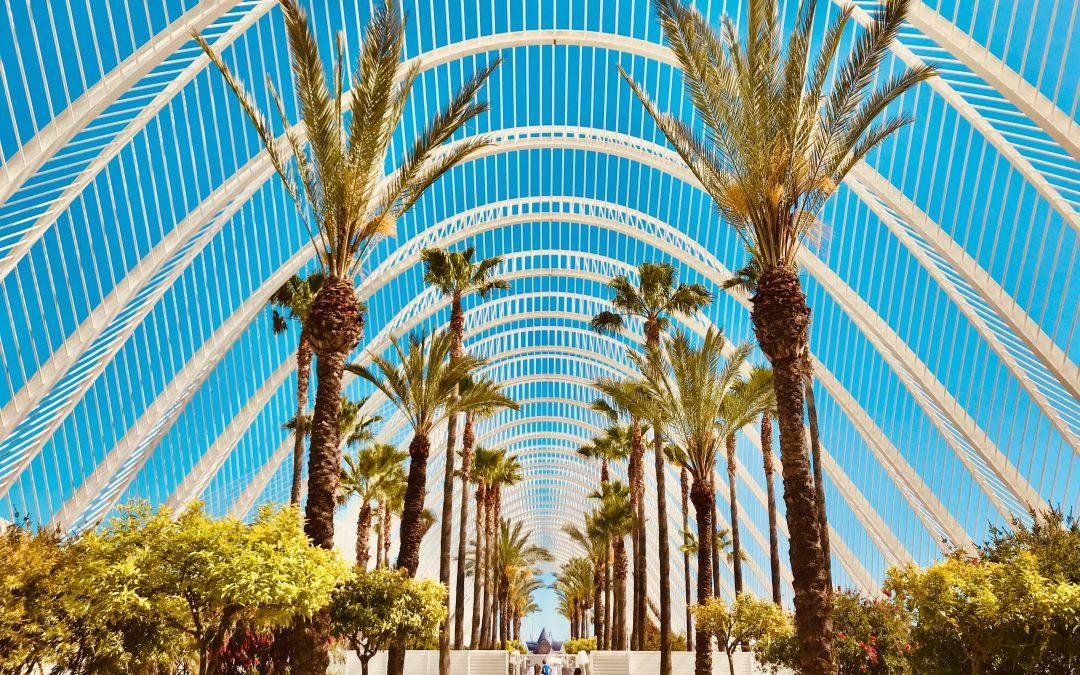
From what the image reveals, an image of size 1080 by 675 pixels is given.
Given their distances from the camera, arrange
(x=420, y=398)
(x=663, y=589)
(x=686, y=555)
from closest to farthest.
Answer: (x=420, y=398) → (x=663, y=589) → (x=686, y=555)

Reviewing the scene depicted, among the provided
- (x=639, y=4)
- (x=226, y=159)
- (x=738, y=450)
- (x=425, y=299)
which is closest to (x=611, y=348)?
(x=738, y=450)

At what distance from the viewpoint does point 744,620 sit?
2053cm

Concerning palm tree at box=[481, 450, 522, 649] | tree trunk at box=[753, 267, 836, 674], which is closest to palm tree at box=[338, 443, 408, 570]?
palm tree at box=[481, 450, 522, 649]

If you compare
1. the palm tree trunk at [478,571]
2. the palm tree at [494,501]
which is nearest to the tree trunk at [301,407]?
the palm tree trunk at [478,571]

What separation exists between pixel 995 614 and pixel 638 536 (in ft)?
58.1

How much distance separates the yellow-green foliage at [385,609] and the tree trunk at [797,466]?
900 centimetres

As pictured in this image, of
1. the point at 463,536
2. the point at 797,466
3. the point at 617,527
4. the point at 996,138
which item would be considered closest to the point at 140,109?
the point at 797,466

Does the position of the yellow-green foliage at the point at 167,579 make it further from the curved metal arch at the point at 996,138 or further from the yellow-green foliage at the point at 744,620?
the curved metal arch at the point at 996,138

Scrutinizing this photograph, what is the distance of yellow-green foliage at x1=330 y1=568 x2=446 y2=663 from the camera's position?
16609mm

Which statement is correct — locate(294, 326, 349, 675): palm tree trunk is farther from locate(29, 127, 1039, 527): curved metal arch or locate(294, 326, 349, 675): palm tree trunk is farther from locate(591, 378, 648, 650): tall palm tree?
locate(29, 127, 1039, 527): curved metal arch

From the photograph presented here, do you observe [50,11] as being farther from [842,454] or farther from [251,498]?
[842,454]

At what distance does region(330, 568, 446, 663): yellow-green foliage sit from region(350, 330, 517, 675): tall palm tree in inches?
60.7

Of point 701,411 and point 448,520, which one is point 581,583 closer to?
point 448,520

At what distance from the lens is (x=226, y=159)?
2220 cm
